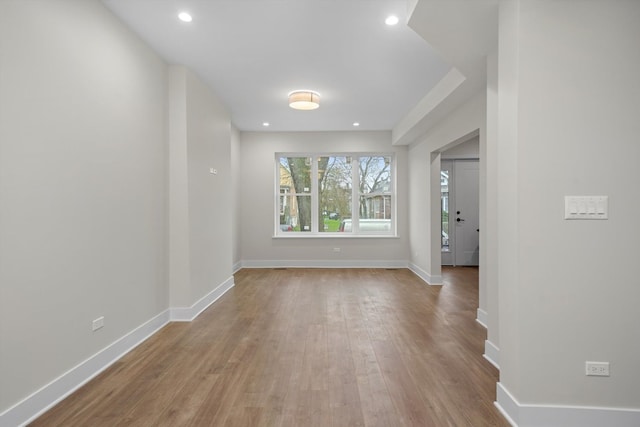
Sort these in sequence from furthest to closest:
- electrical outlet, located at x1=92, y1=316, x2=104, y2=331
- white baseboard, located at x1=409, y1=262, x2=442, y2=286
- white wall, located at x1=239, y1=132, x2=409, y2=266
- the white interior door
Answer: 1. the white interior door
2. white wall, located at x1=239, y1=132, x2=409, y2=266
3. white baseboard, located at x1=409, y1=262, x2=442, y2=286
4. electrical outlet, located at x1=92, y1=316, x2=104, y2=331

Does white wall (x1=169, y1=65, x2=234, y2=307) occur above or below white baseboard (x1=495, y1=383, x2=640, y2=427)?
above

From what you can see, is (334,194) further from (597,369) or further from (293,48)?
(597,369)

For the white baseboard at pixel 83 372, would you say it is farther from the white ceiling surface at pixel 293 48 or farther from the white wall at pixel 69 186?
the white ceiling surface at pixel 293 48

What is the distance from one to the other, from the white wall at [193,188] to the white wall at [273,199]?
7.03ft

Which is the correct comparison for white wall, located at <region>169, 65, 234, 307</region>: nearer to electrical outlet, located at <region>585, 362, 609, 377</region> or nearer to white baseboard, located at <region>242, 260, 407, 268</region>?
white baseboard, located at <region>242, 260, 407, 268</region>

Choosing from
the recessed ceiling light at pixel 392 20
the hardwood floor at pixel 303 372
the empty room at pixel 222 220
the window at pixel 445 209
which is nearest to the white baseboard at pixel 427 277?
the empty room at pixel 222 220

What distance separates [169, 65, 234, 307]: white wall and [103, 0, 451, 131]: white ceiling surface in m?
0.31

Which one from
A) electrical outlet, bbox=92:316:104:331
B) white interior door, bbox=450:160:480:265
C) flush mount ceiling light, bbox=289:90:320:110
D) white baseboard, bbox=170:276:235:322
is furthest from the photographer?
white interior door, bbox=450:160:480:265

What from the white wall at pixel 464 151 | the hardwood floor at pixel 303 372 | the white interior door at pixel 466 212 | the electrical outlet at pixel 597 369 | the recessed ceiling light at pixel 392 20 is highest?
the recessed ceiling light at pixel 392 20

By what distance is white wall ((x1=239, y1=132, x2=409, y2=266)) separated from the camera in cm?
668

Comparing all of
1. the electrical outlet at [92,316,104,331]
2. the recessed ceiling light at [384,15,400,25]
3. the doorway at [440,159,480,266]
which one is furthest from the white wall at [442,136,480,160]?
the electrical outlet at [92,316,104,331]

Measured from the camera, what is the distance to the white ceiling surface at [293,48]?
2.52m

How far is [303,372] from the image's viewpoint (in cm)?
242

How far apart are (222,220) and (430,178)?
3.36 m
